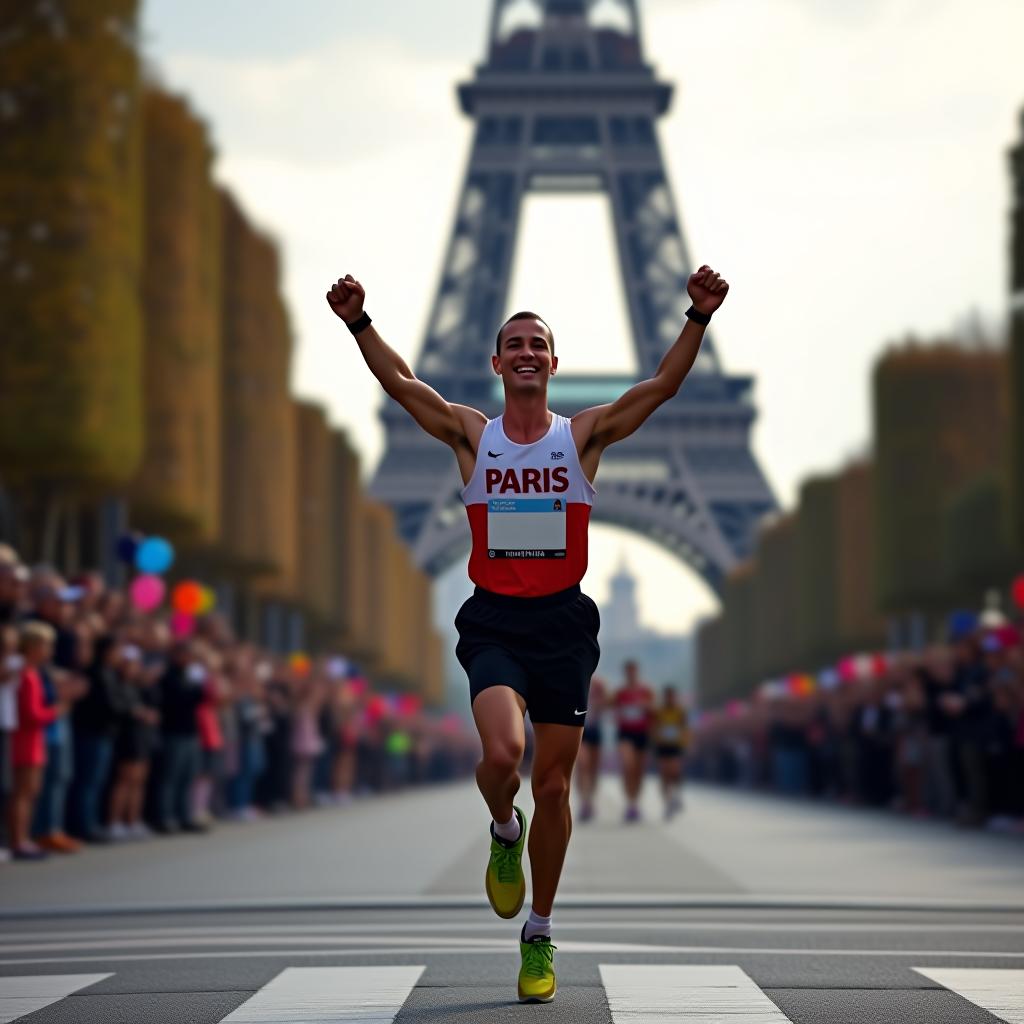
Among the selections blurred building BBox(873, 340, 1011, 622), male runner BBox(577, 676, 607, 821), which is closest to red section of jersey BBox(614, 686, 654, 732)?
male runner BBox(577, 676, 607, 821)

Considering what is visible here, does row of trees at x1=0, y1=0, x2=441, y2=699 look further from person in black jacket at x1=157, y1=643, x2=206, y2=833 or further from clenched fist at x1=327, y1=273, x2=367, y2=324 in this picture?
clenched fist at x1=327, y1=273, x2=367, y2=324

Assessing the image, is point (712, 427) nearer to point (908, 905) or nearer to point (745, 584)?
point (745, 584)

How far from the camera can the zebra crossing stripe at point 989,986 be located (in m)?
7.33

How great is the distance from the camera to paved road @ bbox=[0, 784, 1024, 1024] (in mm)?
7574

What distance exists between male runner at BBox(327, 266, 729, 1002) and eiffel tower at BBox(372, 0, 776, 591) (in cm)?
7448

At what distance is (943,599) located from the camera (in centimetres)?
4197

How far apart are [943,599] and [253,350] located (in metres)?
12.2

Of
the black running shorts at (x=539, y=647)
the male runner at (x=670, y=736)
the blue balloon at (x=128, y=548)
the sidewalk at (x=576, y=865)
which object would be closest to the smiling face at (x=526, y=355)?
the black running shorts at (x=539, y=647)

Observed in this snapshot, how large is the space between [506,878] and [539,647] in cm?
70

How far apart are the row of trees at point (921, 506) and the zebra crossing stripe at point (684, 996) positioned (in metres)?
22.9

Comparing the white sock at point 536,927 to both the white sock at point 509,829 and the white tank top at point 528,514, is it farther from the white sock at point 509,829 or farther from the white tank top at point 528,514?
the white tank top at point 528,514

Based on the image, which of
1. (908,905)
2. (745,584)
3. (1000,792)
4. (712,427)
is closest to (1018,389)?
(1000,792)

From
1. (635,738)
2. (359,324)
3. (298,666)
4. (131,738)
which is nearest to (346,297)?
(359,324)

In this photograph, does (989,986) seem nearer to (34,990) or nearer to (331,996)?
(331,996)
